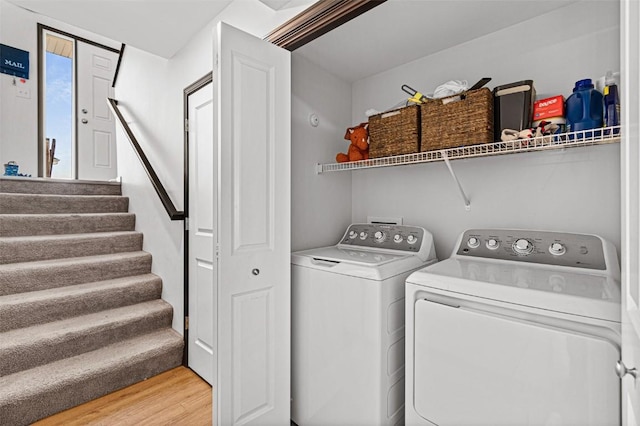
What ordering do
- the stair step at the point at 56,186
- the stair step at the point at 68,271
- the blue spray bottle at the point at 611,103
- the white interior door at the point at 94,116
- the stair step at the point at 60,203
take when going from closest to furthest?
the blue spray bottle at the point at 611,103 → the stair step at the point at 68,271 → the stair step at the point at 60,203 → the stair step at the point at 56,186 → the white interior door at the point at 94,116

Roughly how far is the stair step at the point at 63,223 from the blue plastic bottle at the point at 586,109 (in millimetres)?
3605

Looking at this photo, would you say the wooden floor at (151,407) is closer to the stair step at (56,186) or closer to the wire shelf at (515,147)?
the wire shelf at (515,147)

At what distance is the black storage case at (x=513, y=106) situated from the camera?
139 cm

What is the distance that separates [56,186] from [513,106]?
4093 mm

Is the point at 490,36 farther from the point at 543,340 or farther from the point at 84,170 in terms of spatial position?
the point at 84,170

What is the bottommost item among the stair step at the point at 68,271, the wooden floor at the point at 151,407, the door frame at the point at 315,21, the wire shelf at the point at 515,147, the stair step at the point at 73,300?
the wooden floor at the point at 151,407

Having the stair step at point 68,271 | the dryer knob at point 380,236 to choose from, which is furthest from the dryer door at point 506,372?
the stair step at point 68,271

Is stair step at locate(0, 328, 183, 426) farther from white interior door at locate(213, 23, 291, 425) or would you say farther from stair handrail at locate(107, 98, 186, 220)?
white interior door at locate(213, 23, 291, 425)

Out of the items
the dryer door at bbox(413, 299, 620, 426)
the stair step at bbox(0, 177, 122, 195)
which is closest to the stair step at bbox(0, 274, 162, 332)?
the stair step at bbox(0, 177, 122, 195)

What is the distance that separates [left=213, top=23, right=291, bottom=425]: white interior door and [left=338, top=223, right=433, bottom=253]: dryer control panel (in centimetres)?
58

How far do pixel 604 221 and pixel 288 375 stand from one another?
1.66m

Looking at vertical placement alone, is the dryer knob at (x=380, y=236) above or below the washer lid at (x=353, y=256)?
above

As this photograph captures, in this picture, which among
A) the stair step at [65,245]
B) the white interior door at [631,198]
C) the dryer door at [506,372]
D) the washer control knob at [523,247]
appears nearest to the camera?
the white interior door at [631,198]

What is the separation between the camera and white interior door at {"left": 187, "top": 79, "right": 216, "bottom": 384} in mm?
2092
